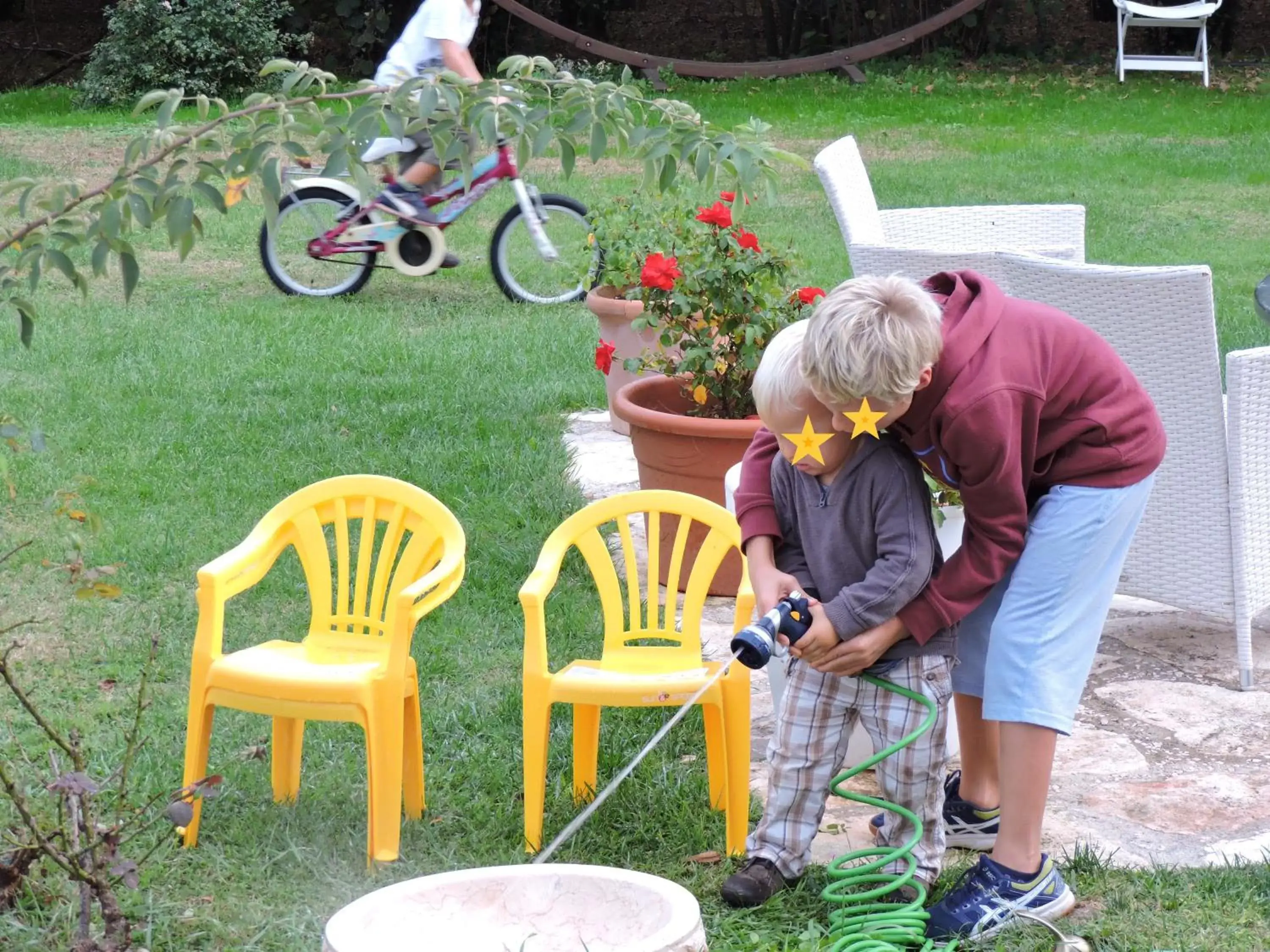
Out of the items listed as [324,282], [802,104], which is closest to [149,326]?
[324,282]

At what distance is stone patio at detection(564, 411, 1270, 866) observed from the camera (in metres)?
2.98

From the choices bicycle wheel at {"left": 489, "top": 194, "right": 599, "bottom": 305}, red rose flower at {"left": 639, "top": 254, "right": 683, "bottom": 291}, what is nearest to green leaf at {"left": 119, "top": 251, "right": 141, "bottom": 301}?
red rose flower at {"left": 639, "top": 254, "right": 683, "bottom": 291}

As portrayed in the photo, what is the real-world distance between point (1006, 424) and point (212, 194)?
1212 mm

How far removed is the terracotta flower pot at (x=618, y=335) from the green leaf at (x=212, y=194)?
10.8ft

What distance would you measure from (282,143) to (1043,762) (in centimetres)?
158

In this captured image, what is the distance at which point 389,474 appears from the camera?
5.02 m

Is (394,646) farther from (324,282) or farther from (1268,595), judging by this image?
(324,282)

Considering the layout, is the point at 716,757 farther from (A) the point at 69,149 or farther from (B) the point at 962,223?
(A) the point at 69,149

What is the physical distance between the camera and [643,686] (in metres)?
2.84

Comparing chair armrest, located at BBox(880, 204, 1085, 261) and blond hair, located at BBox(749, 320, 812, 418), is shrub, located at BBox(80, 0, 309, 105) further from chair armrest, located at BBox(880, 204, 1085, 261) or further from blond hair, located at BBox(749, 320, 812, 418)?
blond hair, located at BBox(749, 320, 812, 418)

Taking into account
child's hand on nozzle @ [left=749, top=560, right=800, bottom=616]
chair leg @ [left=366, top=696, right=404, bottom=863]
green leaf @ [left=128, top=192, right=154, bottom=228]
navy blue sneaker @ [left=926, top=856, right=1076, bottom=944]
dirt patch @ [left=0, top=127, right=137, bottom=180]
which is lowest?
navy blue sneaker @ [left=926, top=856, right=1076, bottom=944]

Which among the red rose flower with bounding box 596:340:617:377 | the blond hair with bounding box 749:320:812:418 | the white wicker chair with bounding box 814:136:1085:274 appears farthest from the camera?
Answer: the white wicker chair with bounding box 814:136:1085:274

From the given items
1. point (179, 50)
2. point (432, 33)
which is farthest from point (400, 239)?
point (179, 50)

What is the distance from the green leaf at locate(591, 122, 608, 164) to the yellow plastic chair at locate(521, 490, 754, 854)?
104 cm
